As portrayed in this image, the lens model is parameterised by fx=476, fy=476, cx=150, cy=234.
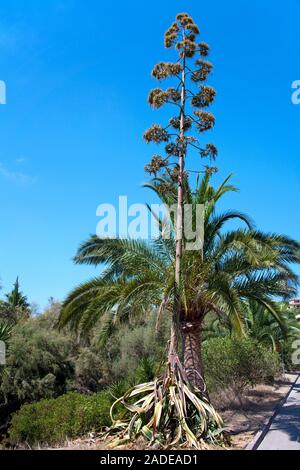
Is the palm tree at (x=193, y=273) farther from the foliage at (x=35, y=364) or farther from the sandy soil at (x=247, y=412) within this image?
the foliage at (x=35, y=364)

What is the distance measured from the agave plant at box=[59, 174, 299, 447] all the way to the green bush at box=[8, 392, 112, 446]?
1060 millimetres

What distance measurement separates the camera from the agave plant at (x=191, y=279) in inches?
424

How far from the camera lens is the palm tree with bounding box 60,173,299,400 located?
1152 centimetres

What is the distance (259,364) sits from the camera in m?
17.7

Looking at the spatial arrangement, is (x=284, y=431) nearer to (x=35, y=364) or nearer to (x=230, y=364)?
(x=230, y=364)

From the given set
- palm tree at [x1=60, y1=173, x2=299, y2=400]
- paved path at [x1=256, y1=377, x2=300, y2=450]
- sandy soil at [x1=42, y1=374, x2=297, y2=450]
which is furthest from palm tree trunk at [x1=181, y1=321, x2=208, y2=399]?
paved path at [x1=256, y1=377, x2=300, y2=450]

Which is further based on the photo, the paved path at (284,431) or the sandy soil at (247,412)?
the sandy soil at (247,412)

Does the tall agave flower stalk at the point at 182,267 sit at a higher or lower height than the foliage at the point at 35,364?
higher

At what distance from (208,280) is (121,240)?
240 centimetres

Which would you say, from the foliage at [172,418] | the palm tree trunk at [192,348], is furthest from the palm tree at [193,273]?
the foliage at [172,418]

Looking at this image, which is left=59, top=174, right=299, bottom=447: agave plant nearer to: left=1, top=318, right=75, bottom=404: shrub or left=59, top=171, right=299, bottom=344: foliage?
left=59, top=171, right=299, bottom=344: foliage
